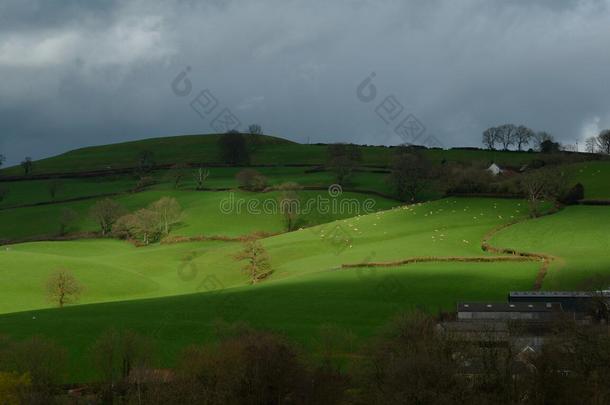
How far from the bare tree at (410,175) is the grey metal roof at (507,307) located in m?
71.3

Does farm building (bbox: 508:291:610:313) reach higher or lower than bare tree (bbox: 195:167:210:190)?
lower

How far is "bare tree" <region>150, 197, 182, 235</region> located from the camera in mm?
127250

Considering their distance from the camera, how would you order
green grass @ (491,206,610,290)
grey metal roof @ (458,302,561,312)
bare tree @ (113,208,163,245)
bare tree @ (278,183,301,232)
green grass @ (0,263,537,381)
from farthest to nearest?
bare tree @ (113,208,163,245) < bare tree @ (278,183,301,232) < green grass @ (491,206,610,290) < grey metal roof @ (458,302,561,312) < green grass @ (0,263,537,381)

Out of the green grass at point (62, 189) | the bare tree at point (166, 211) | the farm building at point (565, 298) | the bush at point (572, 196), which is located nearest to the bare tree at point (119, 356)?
the farm building at point (565, 298)

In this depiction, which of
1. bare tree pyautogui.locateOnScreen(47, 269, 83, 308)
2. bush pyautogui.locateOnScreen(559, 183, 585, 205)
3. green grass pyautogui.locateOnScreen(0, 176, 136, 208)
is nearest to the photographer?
bare tree pyautogui.locateOnScreen(47, 269, 83, 308)

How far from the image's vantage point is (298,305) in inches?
2721

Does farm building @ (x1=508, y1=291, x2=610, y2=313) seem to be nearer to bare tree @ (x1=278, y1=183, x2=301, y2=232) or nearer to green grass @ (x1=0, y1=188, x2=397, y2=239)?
bare tree @ (x1=278, y1=183, x2=301, y2=232)

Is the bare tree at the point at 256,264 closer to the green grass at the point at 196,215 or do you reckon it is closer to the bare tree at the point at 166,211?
the green grass at the point at 196,215

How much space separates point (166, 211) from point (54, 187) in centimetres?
4391

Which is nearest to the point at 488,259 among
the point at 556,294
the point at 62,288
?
the point at 556,294

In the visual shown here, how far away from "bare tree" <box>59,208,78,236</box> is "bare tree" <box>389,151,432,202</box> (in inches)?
2125

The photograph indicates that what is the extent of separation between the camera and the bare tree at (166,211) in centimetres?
12725

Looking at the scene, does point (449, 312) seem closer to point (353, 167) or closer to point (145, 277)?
point (145, 277)

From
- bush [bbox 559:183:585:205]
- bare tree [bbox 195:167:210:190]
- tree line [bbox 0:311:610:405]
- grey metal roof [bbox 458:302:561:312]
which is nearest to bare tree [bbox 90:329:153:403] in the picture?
tree line [bbox 0:311:610:405]
